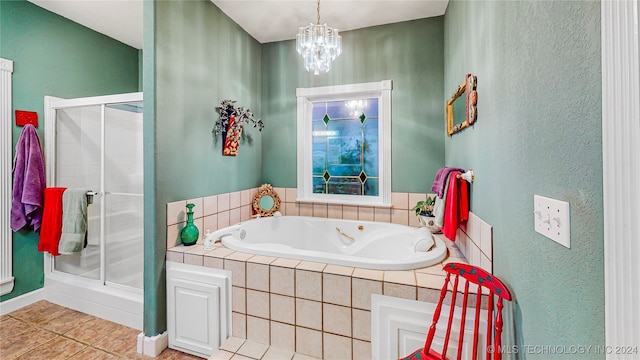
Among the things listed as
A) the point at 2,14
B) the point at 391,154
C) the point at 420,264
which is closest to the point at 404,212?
the point at 391,154

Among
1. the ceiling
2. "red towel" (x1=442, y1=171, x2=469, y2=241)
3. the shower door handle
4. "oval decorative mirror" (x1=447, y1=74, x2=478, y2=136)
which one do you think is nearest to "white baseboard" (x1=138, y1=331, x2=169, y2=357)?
the shower door handle

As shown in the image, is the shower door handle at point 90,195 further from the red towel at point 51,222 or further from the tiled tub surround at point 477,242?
the tiled tub surround at point 477,242

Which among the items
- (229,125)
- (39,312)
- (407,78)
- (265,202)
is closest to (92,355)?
(39,312)

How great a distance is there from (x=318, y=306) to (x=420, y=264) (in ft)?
2.07

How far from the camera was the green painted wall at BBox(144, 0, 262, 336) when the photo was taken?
1.78 meters

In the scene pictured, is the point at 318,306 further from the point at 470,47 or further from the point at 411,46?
the point at 411,46

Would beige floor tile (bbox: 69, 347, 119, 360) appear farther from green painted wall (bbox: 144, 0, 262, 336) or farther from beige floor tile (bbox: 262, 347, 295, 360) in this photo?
beige floor tile (bbox: 262, 347, 295, 360)

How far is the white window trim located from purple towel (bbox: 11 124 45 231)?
2.26 metres

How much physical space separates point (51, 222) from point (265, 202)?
1.79 meters

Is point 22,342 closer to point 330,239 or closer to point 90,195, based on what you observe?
point 90,195

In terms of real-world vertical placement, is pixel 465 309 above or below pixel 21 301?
above

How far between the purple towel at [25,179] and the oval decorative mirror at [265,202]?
181cm

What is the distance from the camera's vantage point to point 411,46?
8.32 ft

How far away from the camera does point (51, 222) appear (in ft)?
7.41
